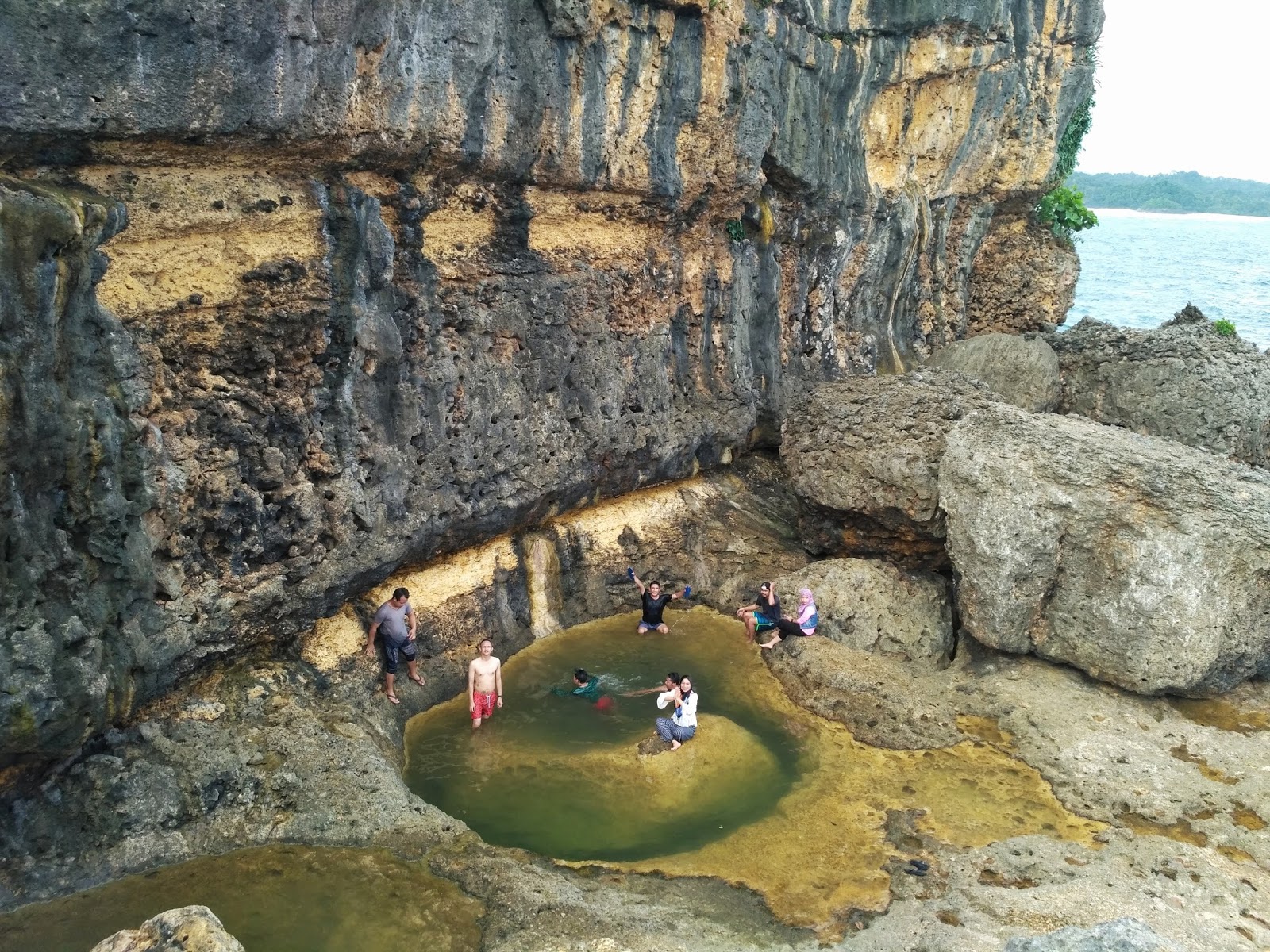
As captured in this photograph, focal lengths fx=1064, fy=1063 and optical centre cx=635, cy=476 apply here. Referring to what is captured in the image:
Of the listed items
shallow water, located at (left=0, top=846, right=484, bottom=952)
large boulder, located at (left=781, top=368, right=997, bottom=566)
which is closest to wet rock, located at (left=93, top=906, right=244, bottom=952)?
shallow water, located at (left=0, top=846, right=484, bottom=952)

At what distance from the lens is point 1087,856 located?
370 inches

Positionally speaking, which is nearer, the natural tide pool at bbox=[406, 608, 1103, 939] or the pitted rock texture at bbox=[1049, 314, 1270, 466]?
the natural tide pool at bbox=[406, 608, 1103, 939]

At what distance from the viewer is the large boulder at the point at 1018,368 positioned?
18516 mm

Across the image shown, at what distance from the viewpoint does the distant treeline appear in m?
125

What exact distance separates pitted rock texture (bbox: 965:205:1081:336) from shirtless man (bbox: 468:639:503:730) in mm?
15456

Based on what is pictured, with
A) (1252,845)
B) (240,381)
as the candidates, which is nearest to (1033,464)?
(1252,845)

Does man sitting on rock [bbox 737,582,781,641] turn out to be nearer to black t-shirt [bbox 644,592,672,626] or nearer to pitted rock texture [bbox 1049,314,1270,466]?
black t-shirt [bbox 644,592,672,626]

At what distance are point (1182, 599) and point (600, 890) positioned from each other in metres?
7.38

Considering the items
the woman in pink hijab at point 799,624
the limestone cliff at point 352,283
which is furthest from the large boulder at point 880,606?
the limestone cliff at point 352,283

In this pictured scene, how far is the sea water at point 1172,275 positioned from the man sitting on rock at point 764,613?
69.9 ft

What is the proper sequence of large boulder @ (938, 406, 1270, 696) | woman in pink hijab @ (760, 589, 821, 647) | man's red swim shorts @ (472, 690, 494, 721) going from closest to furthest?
man's red swim shorts @ (472, 690, 494, 721)
large boulder @ (938, 406, 1270, 696)
woman in pink hijab @ (760, 589, 821, 647)

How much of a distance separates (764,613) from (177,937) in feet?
28.1

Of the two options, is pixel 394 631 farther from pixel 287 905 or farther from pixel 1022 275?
pixel 1022 275

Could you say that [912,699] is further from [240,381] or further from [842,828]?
[240,381]
